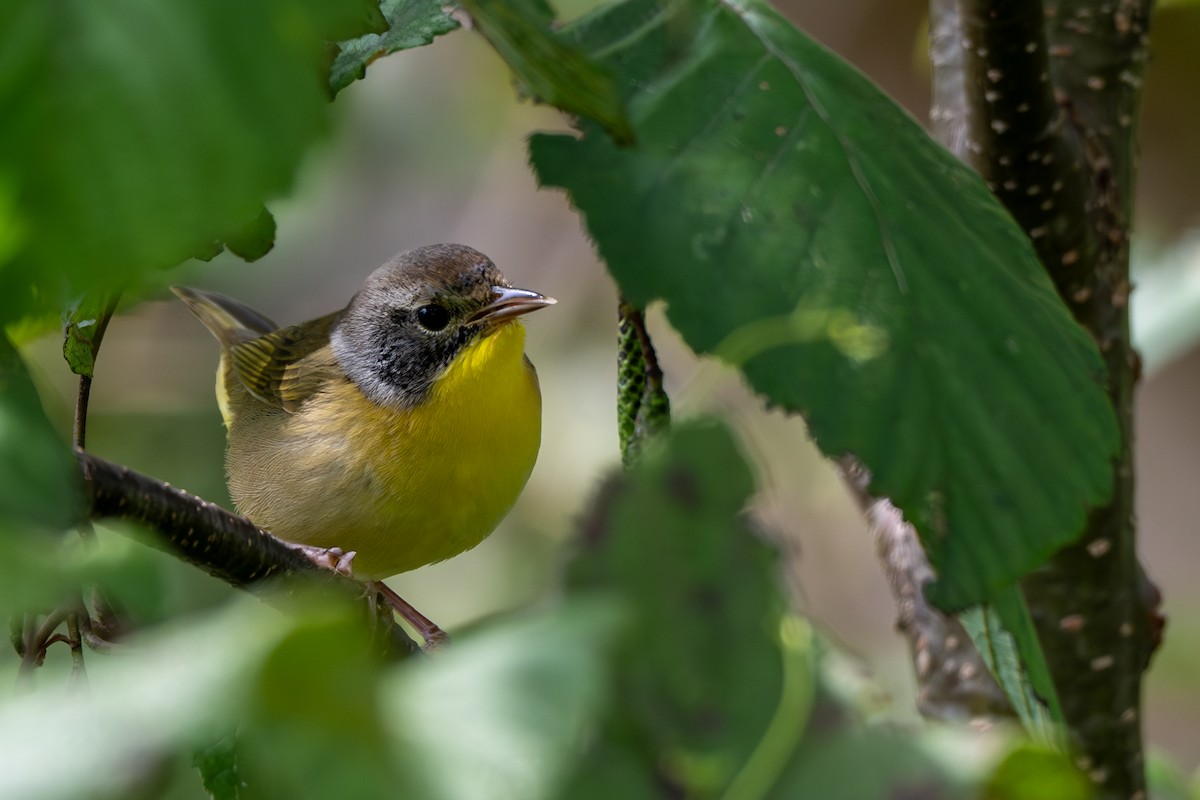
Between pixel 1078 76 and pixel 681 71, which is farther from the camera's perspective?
pixel 1078 76

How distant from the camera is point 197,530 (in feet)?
Answer: 3.15

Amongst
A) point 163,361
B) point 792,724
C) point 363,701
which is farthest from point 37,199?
point 163,361

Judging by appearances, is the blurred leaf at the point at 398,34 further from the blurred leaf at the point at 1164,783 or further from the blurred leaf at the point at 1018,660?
the blurred leaf at the point at 1164,783

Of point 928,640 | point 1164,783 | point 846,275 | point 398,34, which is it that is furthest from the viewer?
point 1164,783

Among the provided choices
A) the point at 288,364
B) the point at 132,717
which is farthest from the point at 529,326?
the point at 132,717

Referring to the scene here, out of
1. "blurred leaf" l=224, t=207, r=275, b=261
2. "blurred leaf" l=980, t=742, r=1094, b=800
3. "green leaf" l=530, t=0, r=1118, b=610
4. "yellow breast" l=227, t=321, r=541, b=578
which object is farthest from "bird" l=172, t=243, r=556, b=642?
"blurred leaf" l=980, t=742, r=1094, b=800

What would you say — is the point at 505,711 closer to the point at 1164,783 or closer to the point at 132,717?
the point at 132,717

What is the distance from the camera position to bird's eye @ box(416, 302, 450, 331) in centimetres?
272

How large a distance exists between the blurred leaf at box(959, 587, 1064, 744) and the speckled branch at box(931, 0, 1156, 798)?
0.61 meters

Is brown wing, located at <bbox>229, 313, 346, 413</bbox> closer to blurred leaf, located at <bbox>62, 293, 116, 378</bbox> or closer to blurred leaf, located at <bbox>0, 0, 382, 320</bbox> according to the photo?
blurred leaf, located at <bbox>62, 293, 116, 378</bbox>

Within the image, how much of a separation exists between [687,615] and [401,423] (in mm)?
1960

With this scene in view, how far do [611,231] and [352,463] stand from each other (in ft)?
4.69

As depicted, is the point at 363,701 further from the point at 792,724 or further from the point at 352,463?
the point at 352,463

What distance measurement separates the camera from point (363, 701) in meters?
0.38
